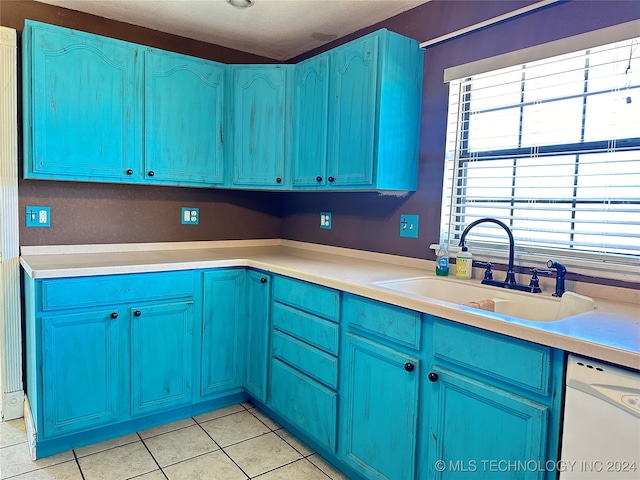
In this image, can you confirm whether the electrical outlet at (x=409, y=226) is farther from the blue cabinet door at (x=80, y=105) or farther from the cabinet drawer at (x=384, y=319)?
the blue cabinet door at (x=80, y=105)

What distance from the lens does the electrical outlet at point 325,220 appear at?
305 cm

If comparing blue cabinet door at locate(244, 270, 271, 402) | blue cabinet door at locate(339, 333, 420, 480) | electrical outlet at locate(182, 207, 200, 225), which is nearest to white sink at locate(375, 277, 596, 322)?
blue cabinet door at locate(339, 333, 420, 480)

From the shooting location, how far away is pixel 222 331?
2625 mm

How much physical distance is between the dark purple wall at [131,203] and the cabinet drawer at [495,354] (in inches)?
79.5

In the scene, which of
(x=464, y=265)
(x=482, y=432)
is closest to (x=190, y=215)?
(x=464, y=265)

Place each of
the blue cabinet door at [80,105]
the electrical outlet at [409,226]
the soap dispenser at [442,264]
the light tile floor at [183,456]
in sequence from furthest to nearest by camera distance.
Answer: the electrical outlet at [409,226] → the blue cabinet door at [80,105] → the soap dispenser at [442,264] → the light tile floor at [183,456]

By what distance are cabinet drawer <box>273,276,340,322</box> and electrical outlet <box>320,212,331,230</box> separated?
29.6 inches

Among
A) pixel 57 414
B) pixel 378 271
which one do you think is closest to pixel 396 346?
pixel 378 271

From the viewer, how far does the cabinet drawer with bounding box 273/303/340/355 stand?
6.77 feet

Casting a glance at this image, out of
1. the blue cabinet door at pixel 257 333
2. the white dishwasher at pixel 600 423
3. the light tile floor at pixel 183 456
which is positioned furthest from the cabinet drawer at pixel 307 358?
the white dishwasher at pixel 600 423

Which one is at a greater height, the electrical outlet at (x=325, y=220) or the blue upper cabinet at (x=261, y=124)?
the blue upper cabinet at (x=261, y=124)

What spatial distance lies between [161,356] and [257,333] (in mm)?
531

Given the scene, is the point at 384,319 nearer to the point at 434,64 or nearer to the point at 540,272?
the point at 540,272

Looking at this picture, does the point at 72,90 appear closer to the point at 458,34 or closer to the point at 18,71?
the point at 18,71
